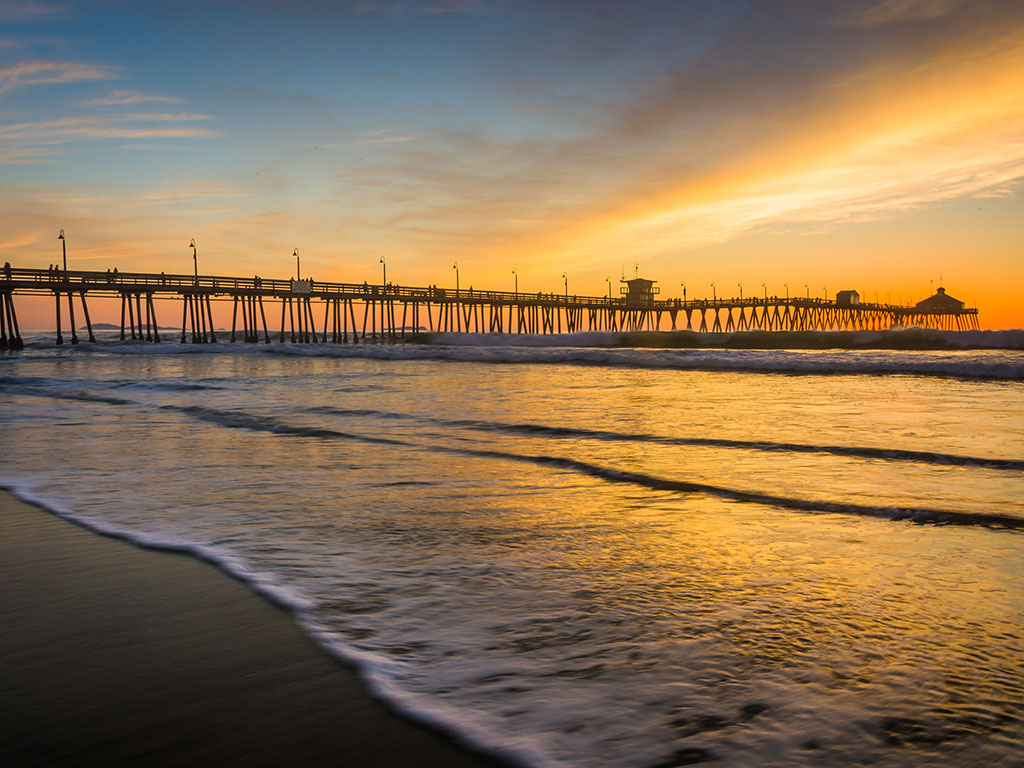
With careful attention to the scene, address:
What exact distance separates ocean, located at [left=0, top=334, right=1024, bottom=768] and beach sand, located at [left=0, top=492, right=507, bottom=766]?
13cm

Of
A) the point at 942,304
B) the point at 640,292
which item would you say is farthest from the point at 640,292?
the point at 942,304

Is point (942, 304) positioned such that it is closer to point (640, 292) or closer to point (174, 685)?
point (640, 292)

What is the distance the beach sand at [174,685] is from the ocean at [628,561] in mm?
126

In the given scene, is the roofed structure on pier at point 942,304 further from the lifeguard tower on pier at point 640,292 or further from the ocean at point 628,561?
the ocean at point 628,561

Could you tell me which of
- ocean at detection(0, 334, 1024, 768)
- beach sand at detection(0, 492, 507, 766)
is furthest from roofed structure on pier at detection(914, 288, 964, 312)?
beach sand at detection(0, 492, 507, 766)

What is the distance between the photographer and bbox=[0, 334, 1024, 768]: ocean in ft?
6.82

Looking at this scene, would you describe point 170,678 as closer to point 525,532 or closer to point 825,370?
point 525,532

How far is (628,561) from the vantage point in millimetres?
3625

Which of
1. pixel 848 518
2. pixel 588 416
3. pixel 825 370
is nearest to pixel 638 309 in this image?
pixel 825 370

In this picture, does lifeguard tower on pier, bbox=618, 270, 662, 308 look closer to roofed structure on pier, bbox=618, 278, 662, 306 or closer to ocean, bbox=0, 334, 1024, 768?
roofed structure on pier, bbox=618, 278, 662, 306

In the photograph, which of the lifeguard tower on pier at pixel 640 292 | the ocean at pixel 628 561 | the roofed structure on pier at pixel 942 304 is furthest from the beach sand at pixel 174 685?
the roofed structure on pier at pixel 942 304

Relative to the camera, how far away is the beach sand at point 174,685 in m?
1.94

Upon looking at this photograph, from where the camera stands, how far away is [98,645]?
2.62 meters

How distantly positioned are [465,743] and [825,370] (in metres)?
22.4
